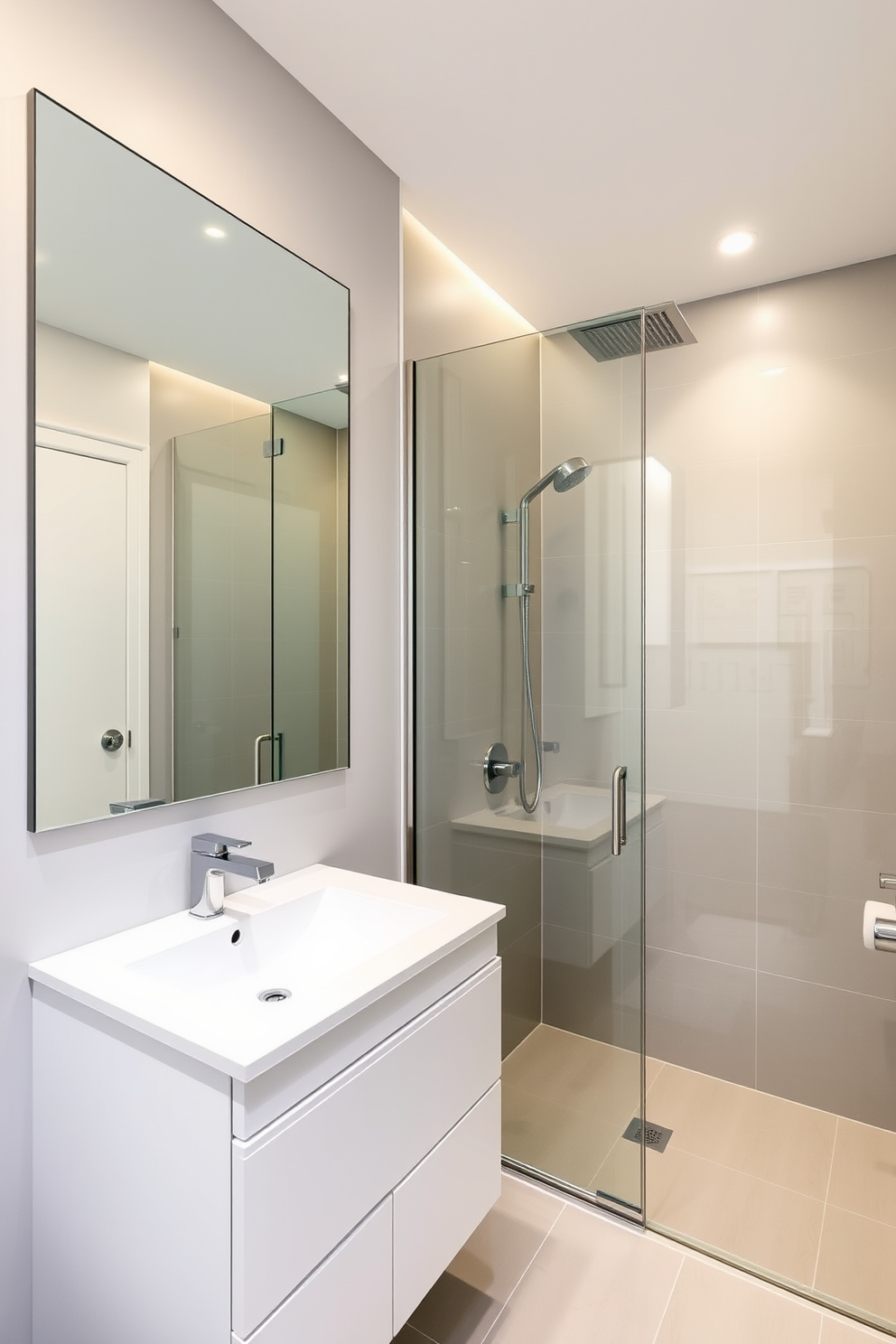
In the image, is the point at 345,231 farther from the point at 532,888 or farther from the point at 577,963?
the point at 577,963

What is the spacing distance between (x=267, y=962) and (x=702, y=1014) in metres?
1.81

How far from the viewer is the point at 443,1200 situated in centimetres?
135

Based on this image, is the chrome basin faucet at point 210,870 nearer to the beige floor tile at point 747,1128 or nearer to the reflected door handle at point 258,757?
the reflected door handle at point 258,757

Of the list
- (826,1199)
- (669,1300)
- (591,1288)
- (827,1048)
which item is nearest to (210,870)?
(591,1288)

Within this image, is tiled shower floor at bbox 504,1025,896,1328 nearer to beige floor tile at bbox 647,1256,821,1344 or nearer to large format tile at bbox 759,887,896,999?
beige floor tile at bbox 647,1256,821,1344

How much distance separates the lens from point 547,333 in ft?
6.23

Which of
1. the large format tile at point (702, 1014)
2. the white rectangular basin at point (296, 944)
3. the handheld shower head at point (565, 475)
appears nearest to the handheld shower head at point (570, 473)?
the handheld shower head at point (565, 475)

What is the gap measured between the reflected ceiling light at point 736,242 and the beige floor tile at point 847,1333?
2.72 m

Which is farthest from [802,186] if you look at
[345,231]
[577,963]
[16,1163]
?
[16,1163]

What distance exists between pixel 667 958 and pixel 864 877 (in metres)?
0.72

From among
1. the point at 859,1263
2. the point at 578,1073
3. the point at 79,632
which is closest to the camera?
the point at 79,632

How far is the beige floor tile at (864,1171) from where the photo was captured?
1.94 metres

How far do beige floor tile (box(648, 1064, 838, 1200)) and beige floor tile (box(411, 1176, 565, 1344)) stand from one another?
1.79 ft

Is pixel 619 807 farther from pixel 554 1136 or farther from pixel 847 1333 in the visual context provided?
pixel 847 1333
